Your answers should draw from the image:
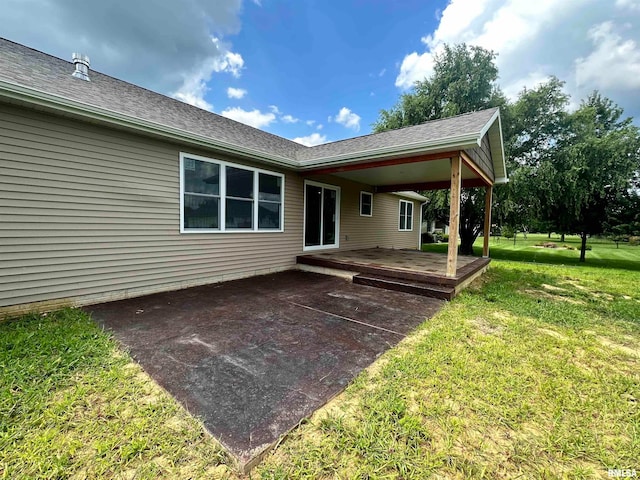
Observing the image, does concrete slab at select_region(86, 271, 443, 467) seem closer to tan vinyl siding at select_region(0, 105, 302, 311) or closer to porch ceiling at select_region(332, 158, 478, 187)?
tan vinyl siding at select_region(0, 105, 302, 311)

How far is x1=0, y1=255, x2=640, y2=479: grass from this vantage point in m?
1.43

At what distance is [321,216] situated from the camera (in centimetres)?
810

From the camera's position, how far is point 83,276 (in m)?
3.97

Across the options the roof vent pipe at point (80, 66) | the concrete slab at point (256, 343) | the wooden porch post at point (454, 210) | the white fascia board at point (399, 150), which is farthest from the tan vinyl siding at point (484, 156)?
the roof vent pipe at point (80, 66)

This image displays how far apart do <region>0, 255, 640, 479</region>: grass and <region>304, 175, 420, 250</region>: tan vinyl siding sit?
610 centimetres

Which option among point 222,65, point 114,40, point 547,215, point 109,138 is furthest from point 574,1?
point 114,40

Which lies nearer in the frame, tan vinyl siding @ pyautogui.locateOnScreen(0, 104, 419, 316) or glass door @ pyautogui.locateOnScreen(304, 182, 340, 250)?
tan vinyl siding @ pyautogui.locateOnScreen(0, 104, 419, 316)

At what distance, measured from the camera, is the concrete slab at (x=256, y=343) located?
183 cm

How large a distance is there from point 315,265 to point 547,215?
1315 cm

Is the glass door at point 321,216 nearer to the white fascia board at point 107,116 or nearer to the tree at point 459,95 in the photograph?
the white fascia board at point 107,116

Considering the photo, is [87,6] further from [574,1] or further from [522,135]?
[522,135]

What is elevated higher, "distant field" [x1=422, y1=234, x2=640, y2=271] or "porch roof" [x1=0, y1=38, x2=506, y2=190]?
"porch roof" [x1=0, y1=38, x2=506, y2=190]

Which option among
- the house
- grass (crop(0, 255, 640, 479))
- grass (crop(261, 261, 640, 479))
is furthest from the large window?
grass (crop(261, 261, 640, 479))

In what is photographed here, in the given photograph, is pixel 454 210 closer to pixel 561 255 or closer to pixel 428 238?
pixel 561 255
